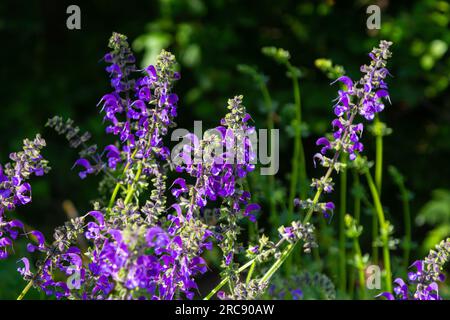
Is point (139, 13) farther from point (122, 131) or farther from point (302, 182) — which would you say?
point (122, 131)

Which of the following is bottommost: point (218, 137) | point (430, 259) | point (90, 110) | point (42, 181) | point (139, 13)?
point (430, 259)

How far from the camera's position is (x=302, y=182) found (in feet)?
9.88

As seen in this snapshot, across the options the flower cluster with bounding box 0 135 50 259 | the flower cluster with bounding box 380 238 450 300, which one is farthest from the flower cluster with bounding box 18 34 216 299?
the flower cluster with bounding box 380 238 450 300

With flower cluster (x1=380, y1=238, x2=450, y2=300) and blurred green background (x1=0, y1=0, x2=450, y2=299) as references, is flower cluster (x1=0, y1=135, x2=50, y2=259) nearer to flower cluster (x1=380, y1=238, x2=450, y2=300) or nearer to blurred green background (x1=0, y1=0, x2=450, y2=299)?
flower cluster (x1=380, y1=238, x2=450, y2=300)

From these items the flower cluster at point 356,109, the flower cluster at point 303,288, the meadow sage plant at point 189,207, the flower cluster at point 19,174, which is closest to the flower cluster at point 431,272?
the meadow sage plant at point 189,207

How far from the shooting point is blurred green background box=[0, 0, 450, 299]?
450 centimetres

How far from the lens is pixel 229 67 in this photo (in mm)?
4723

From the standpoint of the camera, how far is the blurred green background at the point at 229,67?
14.8 ft

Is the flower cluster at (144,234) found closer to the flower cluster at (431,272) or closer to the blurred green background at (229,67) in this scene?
the flower cluster at (431,272)

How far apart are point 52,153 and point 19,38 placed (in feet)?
3.27

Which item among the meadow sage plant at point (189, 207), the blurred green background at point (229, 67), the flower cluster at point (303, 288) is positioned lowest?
the flower cluster at point (303, 288)

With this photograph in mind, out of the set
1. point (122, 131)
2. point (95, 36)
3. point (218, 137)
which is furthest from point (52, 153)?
point (218, 137)

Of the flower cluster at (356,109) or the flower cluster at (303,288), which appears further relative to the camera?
the flower cluster at (303,288)
